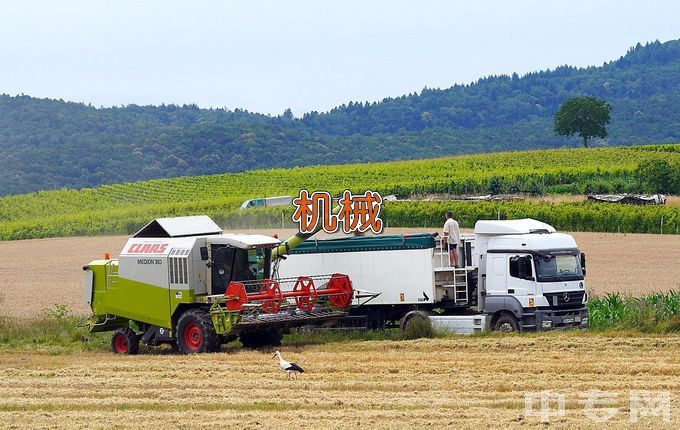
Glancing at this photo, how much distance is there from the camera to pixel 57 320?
30.8 m

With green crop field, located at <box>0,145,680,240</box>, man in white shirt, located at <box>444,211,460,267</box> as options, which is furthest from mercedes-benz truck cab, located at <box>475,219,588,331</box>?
green crop field, located at <box>0,145,680,240</box>

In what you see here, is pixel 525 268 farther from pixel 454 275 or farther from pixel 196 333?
pixel 196 333

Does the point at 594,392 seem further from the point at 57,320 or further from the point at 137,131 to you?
the point at 137,131

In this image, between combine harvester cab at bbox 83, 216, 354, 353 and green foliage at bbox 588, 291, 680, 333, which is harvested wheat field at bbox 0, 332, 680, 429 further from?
green foliage at bbox 588, 291, 680, 333

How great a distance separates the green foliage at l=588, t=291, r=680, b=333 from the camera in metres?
25.4

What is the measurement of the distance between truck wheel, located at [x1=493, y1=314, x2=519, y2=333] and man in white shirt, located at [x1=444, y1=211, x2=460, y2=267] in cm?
181

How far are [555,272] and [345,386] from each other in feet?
31.9

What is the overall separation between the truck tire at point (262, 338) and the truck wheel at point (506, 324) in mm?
5075

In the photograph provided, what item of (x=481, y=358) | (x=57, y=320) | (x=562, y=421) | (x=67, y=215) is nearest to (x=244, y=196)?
(x=67, y=215)

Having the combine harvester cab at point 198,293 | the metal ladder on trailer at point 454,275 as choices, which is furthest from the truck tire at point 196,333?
the metal ladder on trailer at point 454,275

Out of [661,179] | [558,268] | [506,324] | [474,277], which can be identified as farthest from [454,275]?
[661,179]

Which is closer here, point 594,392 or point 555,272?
point 594,392

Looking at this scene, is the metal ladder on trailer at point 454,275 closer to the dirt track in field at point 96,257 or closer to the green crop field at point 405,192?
the dirt track in field at point 96,257

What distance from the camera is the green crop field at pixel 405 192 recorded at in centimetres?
6388
